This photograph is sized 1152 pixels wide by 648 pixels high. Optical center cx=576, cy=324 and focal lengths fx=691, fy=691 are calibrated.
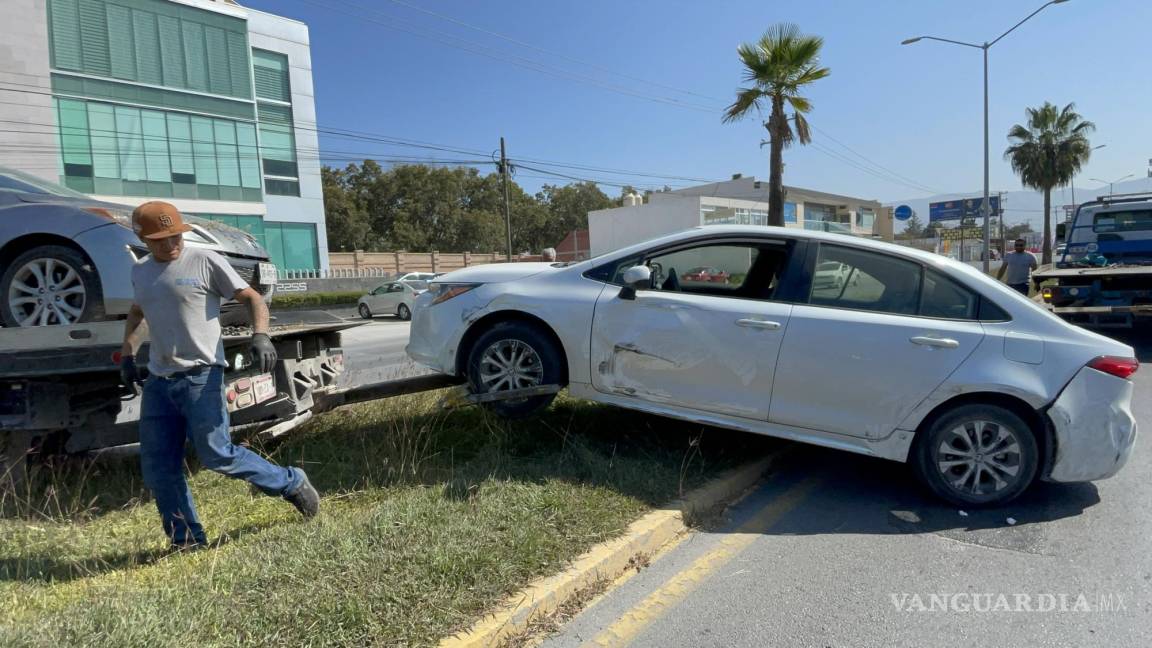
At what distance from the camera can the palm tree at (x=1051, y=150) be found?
40656 millimetres

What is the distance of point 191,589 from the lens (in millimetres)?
3039

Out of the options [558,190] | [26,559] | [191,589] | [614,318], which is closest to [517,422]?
[614,318]

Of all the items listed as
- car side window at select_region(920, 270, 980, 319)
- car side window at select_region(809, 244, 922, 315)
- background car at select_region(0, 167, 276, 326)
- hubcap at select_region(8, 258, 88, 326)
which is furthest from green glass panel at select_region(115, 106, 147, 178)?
car side window at select_region(920, 270, 980, 319)

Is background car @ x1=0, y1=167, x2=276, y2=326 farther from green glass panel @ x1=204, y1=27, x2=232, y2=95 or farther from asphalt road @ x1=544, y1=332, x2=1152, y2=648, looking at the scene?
green glass panel @ x1=204, y1=27, x2=232, y2=95

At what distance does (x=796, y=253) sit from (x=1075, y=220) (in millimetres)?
11125

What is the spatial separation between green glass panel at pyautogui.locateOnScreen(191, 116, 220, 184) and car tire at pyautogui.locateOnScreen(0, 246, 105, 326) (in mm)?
27781

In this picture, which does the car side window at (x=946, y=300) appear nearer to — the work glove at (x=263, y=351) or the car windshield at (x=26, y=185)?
the work glove at (x=263, y=351)

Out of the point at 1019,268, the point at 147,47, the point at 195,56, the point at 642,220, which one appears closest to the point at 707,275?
the point at 1019,268

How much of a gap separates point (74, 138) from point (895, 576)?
31865mm

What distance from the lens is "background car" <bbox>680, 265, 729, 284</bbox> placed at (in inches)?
198

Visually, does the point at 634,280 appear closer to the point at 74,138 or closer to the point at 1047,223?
the point at 74,138

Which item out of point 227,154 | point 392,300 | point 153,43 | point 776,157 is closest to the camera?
point 776,157

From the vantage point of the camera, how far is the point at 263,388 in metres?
4.53

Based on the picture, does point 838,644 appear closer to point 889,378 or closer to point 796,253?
point 889,378
